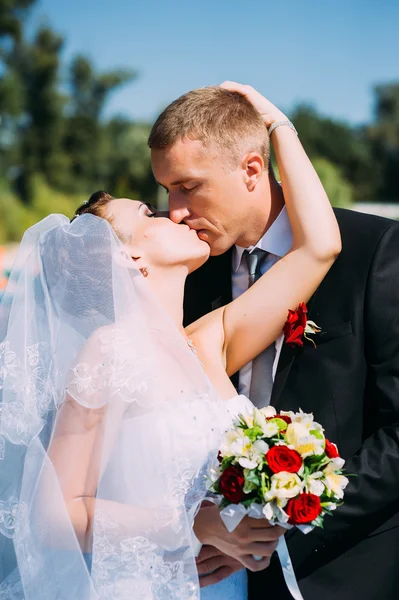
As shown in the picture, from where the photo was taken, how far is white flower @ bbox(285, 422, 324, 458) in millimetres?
2525

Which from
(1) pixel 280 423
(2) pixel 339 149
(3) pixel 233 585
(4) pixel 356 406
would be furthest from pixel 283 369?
(2) pixel 339 149

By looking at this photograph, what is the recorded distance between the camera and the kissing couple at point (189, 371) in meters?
2.72

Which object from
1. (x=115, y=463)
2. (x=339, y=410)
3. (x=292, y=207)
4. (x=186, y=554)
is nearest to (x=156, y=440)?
(x=115, y=463)

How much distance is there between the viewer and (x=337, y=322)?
10.6 ft

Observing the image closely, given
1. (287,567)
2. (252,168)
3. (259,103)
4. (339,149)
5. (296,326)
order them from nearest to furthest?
(287,567)
(296,326)
(252,168)
(259,103)
(339,149)

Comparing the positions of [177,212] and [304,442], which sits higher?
[177,212]

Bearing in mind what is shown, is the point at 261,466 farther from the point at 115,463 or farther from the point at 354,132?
the point at 354,132

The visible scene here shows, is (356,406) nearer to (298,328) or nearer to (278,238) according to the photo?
(298,328)

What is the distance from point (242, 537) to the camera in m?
2.67

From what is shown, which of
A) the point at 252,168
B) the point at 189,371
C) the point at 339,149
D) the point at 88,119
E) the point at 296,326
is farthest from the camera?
the point at 339,149

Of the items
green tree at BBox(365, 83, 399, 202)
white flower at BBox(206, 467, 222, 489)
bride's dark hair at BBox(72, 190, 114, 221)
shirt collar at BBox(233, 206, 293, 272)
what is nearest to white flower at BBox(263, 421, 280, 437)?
white flower at BBox(206, 467, 222, 489)

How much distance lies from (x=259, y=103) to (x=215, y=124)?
357 mm

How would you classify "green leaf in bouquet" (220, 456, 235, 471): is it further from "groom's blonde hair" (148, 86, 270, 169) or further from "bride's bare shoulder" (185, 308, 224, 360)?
"groom's blonde hair" (148, 86, 270, 169)

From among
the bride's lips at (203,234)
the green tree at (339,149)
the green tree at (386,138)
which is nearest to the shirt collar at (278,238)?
the bride's lips at (203,234)
